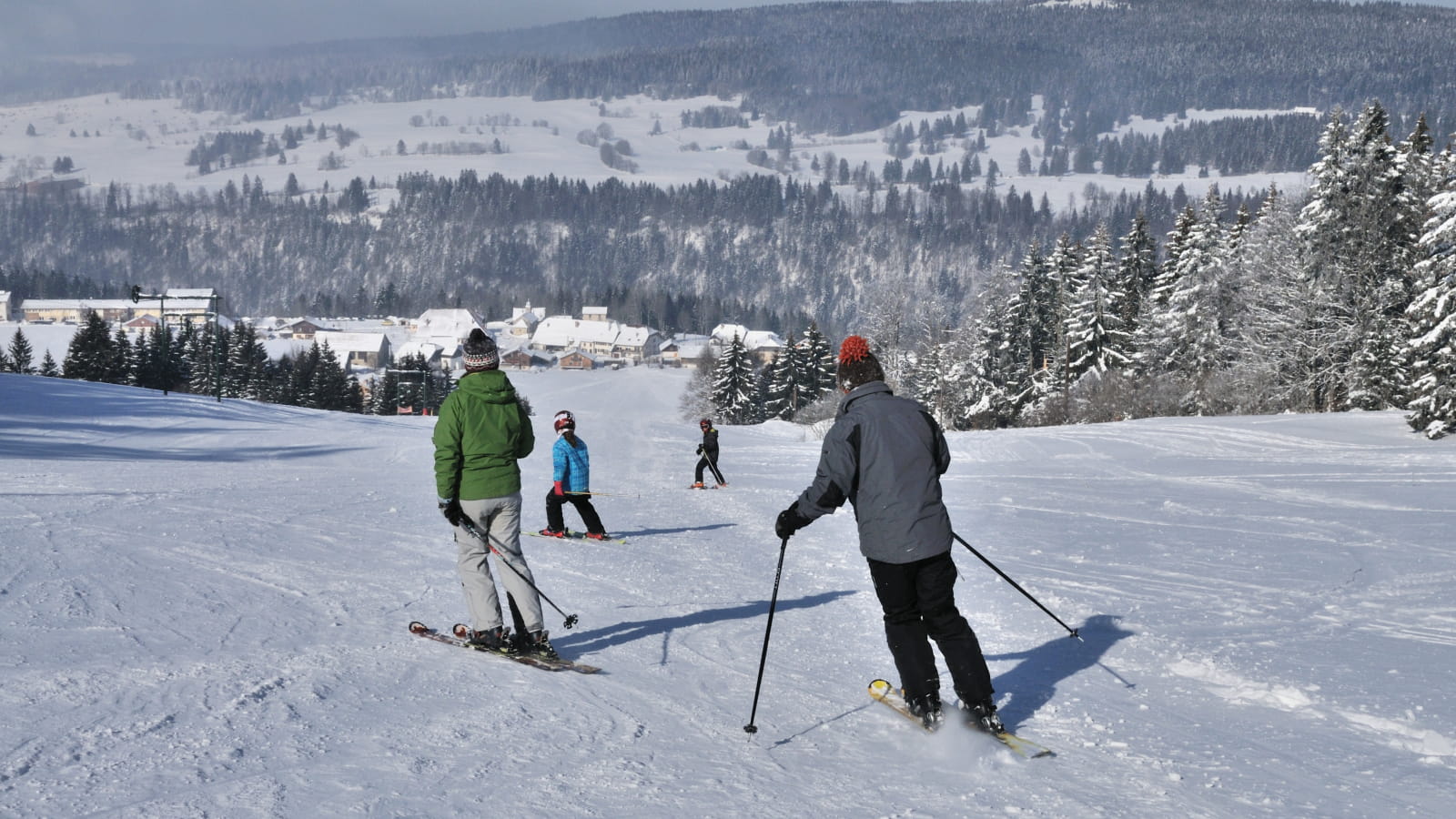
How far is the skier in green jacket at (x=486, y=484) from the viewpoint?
18.8 feet

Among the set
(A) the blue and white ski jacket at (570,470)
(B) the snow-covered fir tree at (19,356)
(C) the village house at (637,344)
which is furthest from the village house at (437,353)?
(A) the blue and white ski jacket at (570,470)

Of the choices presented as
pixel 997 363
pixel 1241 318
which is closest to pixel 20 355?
pixel 997 363

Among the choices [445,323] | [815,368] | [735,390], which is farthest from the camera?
Result: [445,323]

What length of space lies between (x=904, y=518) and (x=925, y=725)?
3.41 ft

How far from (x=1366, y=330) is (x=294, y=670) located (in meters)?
34.7

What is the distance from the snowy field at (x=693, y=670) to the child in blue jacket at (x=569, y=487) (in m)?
0.56

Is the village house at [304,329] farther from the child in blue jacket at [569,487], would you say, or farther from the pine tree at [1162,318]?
the child in blue jacket at [569,487]

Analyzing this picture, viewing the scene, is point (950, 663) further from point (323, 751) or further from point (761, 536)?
point (761, 536)

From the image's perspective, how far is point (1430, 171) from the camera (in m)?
32.5

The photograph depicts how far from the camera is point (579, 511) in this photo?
467 inches

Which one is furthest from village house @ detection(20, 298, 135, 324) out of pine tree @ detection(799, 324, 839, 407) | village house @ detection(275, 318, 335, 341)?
pine tree @ detection(799, 324, 839, 407)

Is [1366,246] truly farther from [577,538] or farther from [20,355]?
[20,355]

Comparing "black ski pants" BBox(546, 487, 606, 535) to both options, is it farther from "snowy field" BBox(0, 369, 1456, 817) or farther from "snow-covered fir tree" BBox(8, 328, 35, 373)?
"snow-covered fir tree" BBox(8, 328, 35, 373)

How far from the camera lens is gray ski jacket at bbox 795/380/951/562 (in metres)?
4.74
